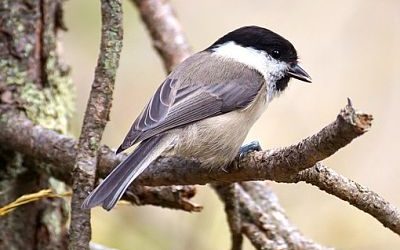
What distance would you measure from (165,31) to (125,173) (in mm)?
976

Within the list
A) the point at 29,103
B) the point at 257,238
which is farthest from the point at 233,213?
the point at 29,103

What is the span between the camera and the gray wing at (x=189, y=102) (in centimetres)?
206

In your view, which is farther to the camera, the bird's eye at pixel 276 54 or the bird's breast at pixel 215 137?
the bird's eye at pixel 276 54

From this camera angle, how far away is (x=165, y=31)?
2.71 m

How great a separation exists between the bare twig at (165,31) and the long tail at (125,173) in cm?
65

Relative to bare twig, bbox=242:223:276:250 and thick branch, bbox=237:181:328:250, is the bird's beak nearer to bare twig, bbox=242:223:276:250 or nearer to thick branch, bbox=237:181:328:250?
thick branch, bbox=237:181:328:250

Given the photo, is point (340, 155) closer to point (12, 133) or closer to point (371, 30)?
point (371, 30)

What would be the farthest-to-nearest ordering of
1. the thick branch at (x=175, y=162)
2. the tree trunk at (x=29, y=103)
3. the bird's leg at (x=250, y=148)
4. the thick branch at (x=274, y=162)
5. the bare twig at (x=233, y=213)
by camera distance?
1. the tree trunk at (x=29, y=103)
2. the bare twig at (x=233, y=213)
3. the bird's leg at (x=250, y=148)
4. the thick branch at (x=175, y=162)
5. the thick branch at (x=274, y=162)

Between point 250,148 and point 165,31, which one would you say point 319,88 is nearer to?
point 165,31

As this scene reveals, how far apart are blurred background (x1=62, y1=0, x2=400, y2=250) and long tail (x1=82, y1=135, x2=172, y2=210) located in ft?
3.09

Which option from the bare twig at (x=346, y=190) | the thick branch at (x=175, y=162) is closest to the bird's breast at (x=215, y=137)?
the thick branch at (x=175, y=162)

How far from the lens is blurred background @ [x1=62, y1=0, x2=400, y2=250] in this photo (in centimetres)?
306

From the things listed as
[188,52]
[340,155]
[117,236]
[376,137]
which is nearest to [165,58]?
[188,52]

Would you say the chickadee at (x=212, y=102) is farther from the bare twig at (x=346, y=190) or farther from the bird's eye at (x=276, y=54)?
the bare twig at (x=346, y=190)
